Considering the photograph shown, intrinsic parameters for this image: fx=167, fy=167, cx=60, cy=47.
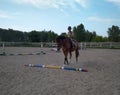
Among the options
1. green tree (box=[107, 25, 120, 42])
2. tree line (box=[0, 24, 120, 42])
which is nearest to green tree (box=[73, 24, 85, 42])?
tree line (box=[0, 24, 120, 42])

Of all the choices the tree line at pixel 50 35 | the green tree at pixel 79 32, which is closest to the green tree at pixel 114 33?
the tree line at pixel 50 35

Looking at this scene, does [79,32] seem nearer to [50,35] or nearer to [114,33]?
[114,33]

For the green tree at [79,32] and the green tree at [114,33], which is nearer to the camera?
the green tree at [79,32]

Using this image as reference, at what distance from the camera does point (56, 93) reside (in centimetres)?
371

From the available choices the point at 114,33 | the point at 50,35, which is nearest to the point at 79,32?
the point at 114,33

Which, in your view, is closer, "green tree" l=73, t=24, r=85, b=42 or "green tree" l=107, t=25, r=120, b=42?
"green tree" l=73, t=24, r=85, b=42

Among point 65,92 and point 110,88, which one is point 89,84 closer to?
point 110,88

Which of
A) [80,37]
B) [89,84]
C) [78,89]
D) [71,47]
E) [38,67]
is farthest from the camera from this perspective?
[80,37]

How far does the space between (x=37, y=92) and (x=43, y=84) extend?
25.7 inches

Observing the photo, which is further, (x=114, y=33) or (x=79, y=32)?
(x=114, y=33)

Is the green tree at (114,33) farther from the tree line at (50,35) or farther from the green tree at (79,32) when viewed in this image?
the green tree at (79,32)

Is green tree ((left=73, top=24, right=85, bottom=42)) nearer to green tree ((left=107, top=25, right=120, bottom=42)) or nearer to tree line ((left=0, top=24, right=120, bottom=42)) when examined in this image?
tree line ((left=0, top=24, right=120, bottom=42))

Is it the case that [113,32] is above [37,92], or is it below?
above

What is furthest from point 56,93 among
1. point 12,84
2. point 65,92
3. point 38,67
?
point 38,67
